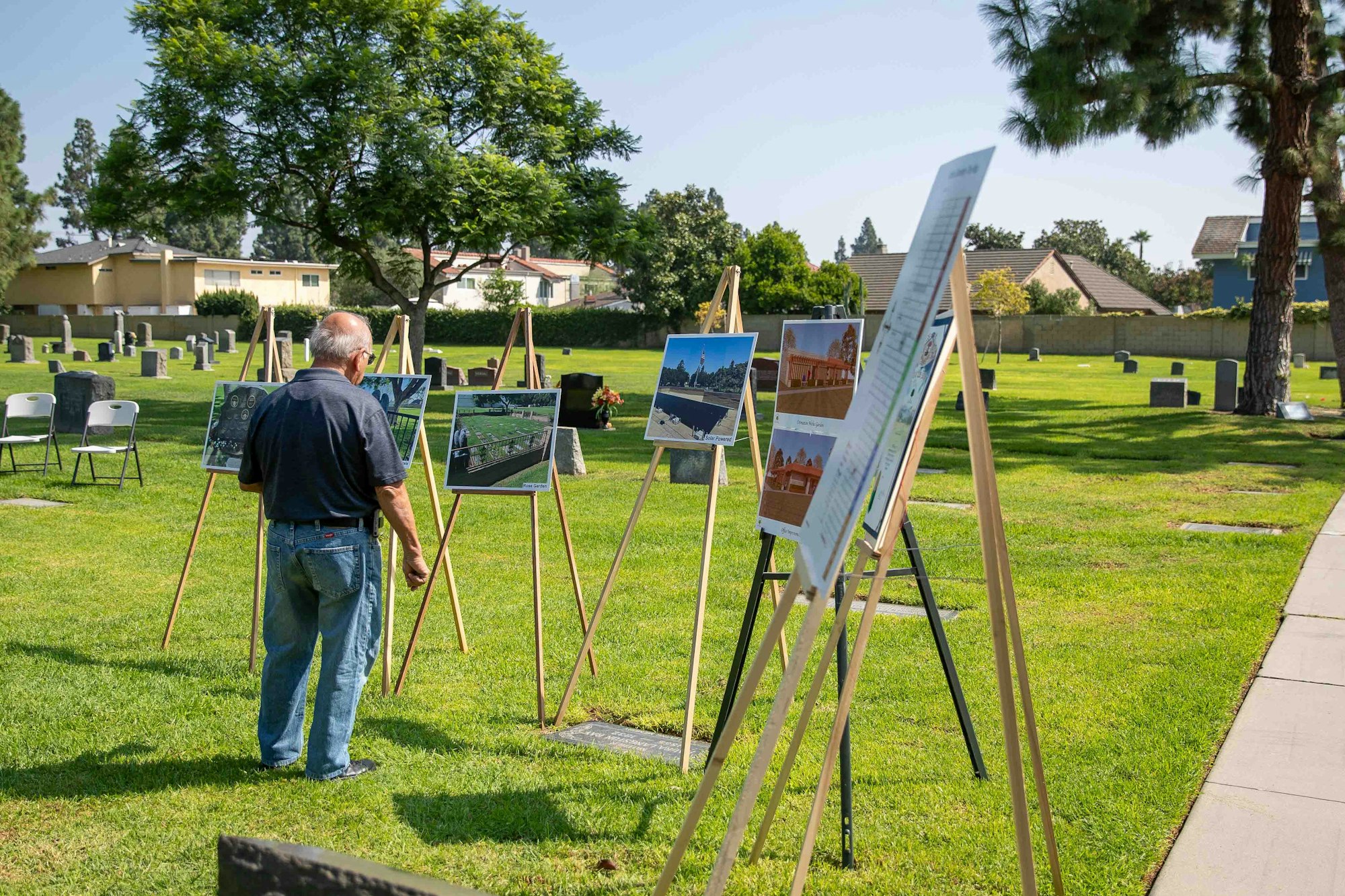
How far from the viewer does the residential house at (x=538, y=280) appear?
85775 mm

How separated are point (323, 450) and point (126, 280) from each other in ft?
246

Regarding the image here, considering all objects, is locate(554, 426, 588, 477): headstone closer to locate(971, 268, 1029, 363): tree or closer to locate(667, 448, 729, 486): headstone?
locate(667, 448, 729, 486): headstone

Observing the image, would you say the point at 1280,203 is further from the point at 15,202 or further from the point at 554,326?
the point at 15,202

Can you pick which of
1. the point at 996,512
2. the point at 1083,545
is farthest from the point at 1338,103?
the point at 996,512

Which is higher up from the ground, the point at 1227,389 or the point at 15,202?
the point at 15,202

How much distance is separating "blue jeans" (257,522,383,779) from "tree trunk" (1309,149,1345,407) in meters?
20.2

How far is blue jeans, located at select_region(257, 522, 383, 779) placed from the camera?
15.4ft

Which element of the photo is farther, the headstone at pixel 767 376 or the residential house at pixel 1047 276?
the residential house at pixel 1047 276

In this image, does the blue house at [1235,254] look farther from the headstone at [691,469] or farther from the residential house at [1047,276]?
the headstone at [691,469]

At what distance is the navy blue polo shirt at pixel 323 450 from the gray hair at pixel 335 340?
81 mm

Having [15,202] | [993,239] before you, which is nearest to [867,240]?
[993,239]

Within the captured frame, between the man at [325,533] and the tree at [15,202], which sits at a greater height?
the tree at [15,202]

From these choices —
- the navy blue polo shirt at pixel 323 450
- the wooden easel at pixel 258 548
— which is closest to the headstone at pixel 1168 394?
the wooden easel at pixel 258 548

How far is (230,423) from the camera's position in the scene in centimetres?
707
